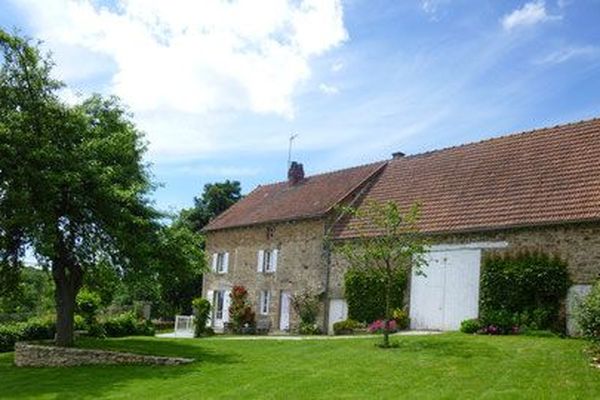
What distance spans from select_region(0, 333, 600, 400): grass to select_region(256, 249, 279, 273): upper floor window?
11.5 meters

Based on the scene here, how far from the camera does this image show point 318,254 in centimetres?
3159

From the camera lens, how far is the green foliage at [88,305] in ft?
102

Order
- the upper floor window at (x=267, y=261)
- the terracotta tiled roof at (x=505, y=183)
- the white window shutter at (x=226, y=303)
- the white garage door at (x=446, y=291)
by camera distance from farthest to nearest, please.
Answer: the white window shutter at (x=226, y=303) → the upper floor window at (x=267, y=261) → the white garage door at (x=446, y=291) → the terracotta tiled roof at (x=505, y=183)

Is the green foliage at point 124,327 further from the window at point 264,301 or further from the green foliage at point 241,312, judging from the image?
the window at point 264,301

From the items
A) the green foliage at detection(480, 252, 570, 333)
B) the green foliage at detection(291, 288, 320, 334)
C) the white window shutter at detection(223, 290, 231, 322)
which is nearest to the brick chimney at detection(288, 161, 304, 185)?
the white window shutter at detection(223, 290, 231, 322)

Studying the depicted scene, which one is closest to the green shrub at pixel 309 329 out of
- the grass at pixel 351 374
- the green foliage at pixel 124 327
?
the grass at pixel 351 374

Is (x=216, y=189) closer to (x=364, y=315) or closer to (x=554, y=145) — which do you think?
(x=364, y=315)

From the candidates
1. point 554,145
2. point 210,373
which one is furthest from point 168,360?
point 554,145

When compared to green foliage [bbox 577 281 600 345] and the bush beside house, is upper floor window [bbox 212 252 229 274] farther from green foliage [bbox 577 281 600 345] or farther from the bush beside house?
green foliage [bbox 577 281 600 345]

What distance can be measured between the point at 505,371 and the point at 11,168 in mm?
15193

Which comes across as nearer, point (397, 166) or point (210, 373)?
point (210, 373)

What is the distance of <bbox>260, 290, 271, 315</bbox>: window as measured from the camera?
3453cm

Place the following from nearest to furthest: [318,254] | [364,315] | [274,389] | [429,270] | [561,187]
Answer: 1. [274,389]
2. [561,187]
3. [429,270]
4. [364,315]
5. [318,254]

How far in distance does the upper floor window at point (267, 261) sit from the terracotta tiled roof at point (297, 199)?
1488 mm
